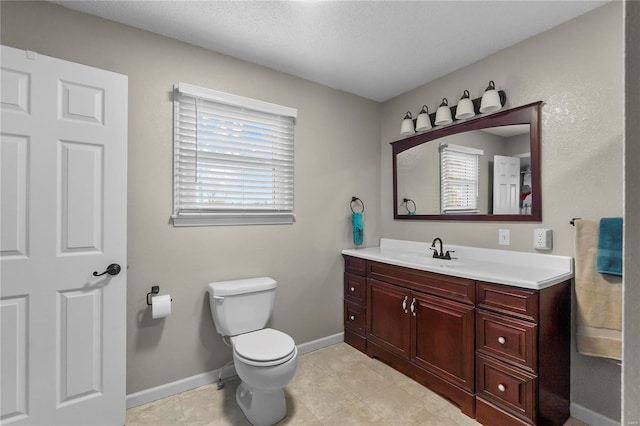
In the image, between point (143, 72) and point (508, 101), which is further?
point (508, 101)

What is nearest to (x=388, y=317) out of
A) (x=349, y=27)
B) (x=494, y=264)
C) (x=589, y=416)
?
(x=494, y=264)

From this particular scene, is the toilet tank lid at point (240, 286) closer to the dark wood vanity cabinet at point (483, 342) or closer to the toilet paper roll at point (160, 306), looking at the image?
the toilet paper roll at point (160, 306)

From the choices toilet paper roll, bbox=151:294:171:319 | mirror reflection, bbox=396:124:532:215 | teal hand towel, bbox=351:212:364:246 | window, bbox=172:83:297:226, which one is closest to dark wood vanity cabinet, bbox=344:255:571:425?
teal hand towel, bbox=351:212:364:246

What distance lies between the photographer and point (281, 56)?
7.63 ft

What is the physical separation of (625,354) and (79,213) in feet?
7.02

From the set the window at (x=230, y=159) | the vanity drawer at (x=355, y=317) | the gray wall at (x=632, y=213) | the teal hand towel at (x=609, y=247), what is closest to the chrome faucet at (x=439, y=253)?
the vanity drawer at (x=355, y=317)

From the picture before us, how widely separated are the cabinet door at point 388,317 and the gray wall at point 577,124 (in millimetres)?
855

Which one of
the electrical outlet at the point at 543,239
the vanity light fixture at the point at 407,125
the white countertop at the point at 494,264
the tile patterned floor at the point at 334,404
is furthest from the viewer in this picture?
the vanity light fixture at the point at 407,125

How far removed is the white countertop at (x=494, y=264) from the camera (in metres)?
1.69

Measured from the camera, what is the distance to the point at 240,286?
2139 mm

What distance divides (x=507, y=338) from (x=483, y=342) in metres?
0.15

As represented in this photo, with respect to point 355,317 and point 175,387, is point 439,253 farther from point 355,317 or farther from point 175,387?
point 175,387

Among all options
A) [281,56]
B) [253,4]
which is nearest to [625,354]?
[253,4]

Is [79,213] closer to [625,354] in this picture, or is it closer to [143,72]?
[143,72]
